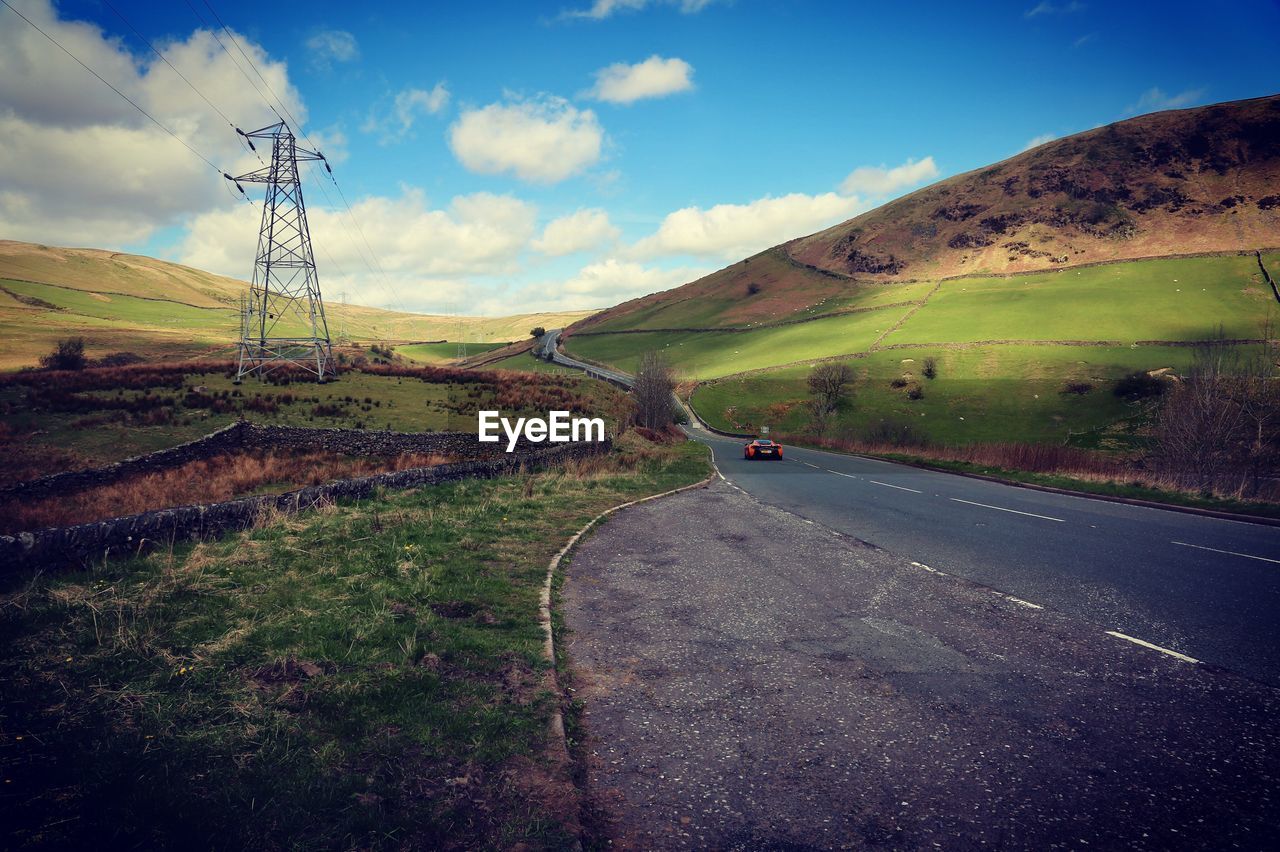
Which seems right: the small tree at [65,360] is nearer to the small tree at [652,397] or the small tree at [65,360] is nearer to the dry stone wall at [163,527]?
the small tree at [652,397]

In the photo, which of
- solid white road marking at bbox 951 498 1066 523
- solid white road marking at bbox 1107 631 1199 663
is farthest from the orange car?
solid white road marking at bbox 1107 631 1199 663

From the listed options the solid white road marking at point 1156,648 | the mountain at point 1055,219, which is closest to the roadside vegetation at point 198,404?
the solid white road marking at point 1156,648

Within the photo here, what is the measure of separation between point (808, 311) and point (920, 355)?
38885 millimetres

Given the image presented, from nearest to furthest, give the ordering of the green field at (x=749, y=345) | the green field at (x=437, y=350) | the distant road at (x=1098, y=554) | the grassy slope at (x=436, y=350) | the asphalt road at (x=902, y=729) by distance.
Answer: the asphalt road at (x=902, y=729) → the distant road at (x=1098, y=554) → the green field at (x=749, y=345) → the grassy slope at (x=436, y=350) → the green field at (x=437, y=350)

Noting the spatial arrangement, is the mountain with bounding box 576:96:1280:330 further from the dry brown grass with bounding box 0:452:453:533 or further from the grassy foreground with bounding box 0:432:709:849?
the grassy foreground with bounding box 0:432:709:849

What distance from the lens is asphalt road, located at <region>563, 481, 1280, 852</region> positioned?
4227 mm

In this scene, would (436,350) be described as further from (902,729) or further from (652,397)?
(902,729)

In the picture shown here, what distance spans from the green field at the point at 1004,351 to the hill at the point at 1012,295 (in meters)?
0.30

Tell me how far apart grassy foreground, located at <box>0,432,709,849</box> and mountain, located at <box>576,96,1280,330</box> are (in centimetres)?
10747

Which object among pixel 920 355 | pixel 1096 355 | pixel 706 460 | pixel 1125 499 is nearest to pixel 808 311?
pixel 920 355

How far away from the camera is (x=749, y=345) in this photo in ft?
314

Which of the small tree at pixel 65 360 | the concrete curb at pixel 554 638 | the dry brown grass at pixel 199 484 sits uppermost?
the small tree at pixel 65 360

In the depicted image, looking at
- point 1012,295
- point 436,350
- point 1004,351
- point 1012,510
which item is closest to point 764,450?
point 1012,510

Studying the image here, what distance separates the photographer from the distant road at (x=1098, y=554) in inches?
304
